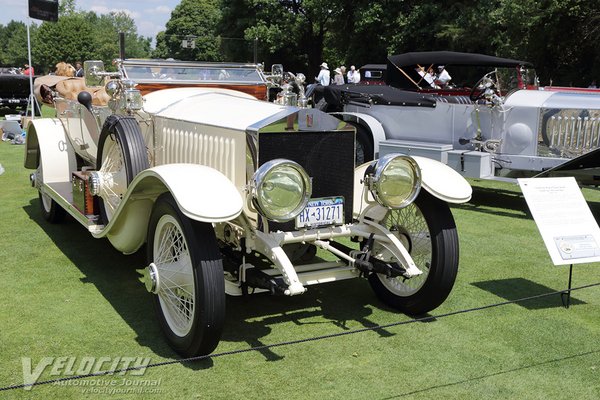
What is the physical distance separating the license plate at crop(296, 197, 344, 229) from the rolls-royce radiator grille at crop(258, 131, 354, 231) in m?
0.07

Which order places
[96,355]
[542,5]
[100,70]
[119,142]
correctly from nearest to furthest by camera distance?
[96,355] → [119,142] → [100,70] → [542,5]

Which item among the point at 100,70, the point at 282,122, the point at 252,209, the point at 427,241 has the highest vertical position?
the point at 100,70

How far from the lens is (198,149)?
13.6 ft

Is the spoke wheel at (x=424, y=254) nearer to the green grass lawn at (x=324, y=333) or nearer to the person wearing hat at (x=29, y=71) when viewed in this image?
the green grass lawn at (x=324, y=333)

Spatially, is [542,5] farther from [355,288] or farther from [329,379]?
[329,379]

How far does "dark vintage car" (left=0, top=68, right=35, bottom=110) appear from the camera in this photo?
18116 millimetres

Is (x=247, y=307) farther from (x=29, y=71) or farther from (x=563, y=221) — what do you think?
(x=29, y=71)

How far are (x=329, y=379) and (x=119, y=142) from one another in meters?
2.28

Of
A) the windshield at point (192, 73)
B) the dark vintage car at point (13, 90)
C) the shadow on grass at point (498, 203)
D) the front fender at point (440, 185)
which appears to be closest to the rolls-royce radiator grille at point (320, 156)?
the front fender at point (440, 185)

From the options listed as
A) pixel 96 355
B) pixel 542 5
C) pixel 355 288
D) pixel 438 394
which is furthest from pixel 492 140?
pixel 542 5

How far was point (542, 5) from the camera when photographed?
1939 centimetres

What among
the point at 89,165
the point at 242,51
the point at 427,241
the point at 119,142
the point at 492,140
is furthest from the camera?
the point at 242,51

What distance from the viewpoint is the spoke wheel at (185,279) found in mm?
3131

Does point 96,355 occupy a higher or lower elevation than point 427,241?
lower
